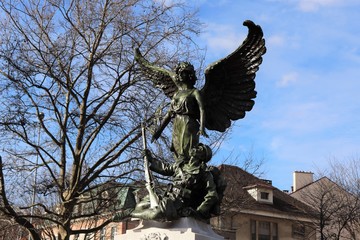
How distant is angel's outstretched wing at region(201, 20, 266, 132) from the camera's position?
979 cm

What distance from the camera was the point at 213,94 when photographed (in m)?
10.1

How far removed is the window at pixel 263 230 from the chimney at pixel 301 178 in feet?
19.1

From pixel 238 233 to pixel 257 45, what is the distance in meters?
30.9

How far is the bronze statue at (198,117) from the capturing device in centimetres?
891

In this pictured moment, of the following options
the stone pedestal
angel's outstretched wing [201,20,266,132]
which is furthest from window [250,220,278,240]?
the stone pedestal

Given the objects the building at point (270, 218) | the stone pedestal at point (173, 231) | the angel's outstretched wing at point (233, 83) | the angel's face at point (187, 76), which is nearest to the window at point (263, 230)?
the building at point (270, 218)

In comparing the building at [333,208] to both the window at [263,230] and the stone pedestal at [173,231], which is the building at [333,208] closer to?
the window at [263,230]

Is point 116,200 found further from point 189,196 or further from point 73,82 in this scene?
point 189,196

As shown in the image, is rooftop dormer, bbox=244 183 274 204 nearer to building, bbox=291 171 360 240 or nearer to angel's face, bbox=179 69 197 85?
building, bbox=291 171 360 240

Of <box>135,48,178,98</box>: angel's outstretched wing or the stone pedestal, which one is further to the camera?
<box>135,48,178,98</box>: angel's outstretched wing

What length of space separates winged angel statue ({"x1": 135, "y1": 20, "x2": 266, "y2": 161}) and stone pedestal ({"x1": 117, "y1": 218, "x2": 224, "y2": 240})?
Result: 3.67 ft

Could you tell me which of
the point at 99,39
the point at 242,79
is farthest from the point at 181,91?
the point at 99,39

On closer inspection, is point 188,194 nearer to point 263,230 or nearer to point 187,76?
point 187,76

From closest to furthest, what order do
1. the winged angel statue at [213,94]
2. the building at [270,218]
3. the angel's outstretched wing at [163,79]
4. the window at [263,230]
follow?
the winged angel statue at [213,94], the angel's outstretched wing at [163,79], the building at [270,218], the window at [263,230]
